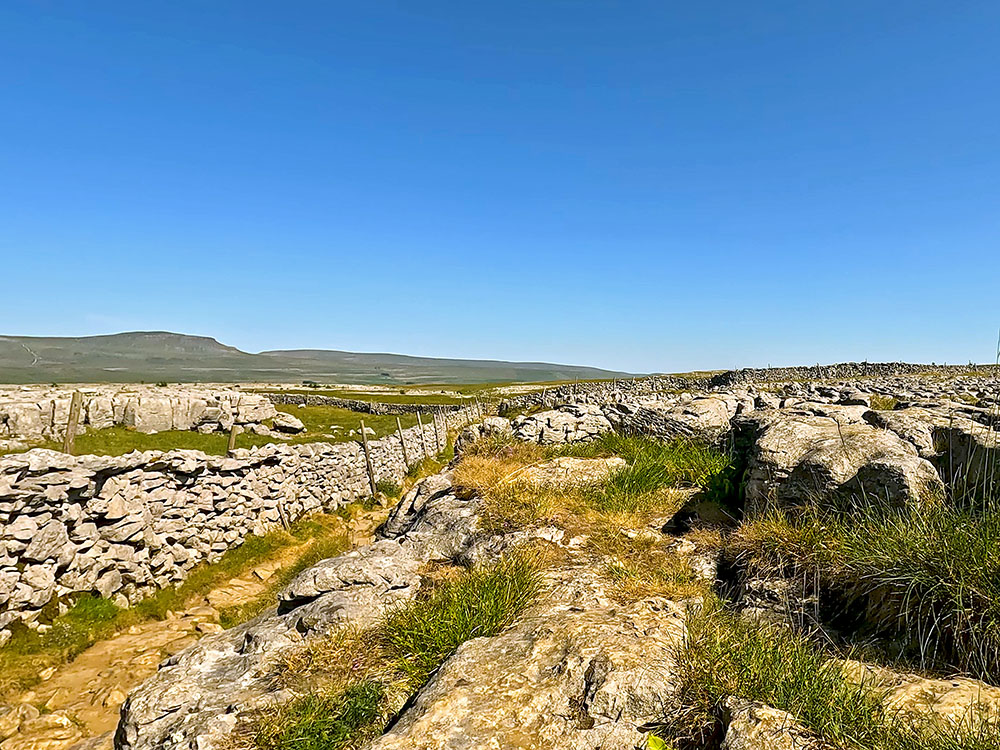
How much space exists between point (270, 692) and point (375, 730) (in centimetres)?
124

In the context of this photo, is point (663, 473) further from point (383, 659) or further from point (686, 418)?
point (383, 659)

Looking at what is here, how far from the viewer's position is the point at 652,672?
3.98m

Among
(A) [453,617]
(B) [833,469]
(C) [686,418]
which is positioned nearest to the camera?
(A) [453,617]

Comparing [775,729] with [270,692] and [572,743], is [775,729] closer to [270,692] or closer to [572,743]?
[572,743]

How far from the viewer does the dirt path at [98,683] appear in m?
6.88

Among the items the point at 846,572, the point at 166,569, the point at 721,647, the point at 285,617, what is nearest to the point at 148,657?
the point at 166,569

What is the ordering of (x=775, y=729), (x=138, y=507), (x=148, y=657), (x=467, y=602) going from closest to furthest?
(x=775, y=729) → (x=467, y=602) → (x=148, y=657) → (x=138, y=507)

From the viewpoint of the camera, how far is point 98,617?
32.0ft

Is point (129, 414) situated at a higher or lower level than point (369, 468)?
higher

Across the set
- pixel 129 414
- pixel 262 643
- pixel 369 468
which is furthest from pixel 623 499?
pixel 129 414

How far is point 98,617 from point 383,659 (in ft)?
27.4

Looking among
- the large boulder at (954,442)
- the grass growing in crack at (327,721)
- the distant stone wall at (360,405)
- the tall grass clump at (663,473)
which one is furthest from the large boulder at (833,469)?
the distant stone wall at (360,405)

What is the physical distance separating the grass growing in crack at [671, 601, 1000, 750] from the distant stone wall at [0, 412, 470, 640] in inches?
434

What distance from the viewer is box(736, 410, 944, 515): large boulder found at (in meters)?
5.46
